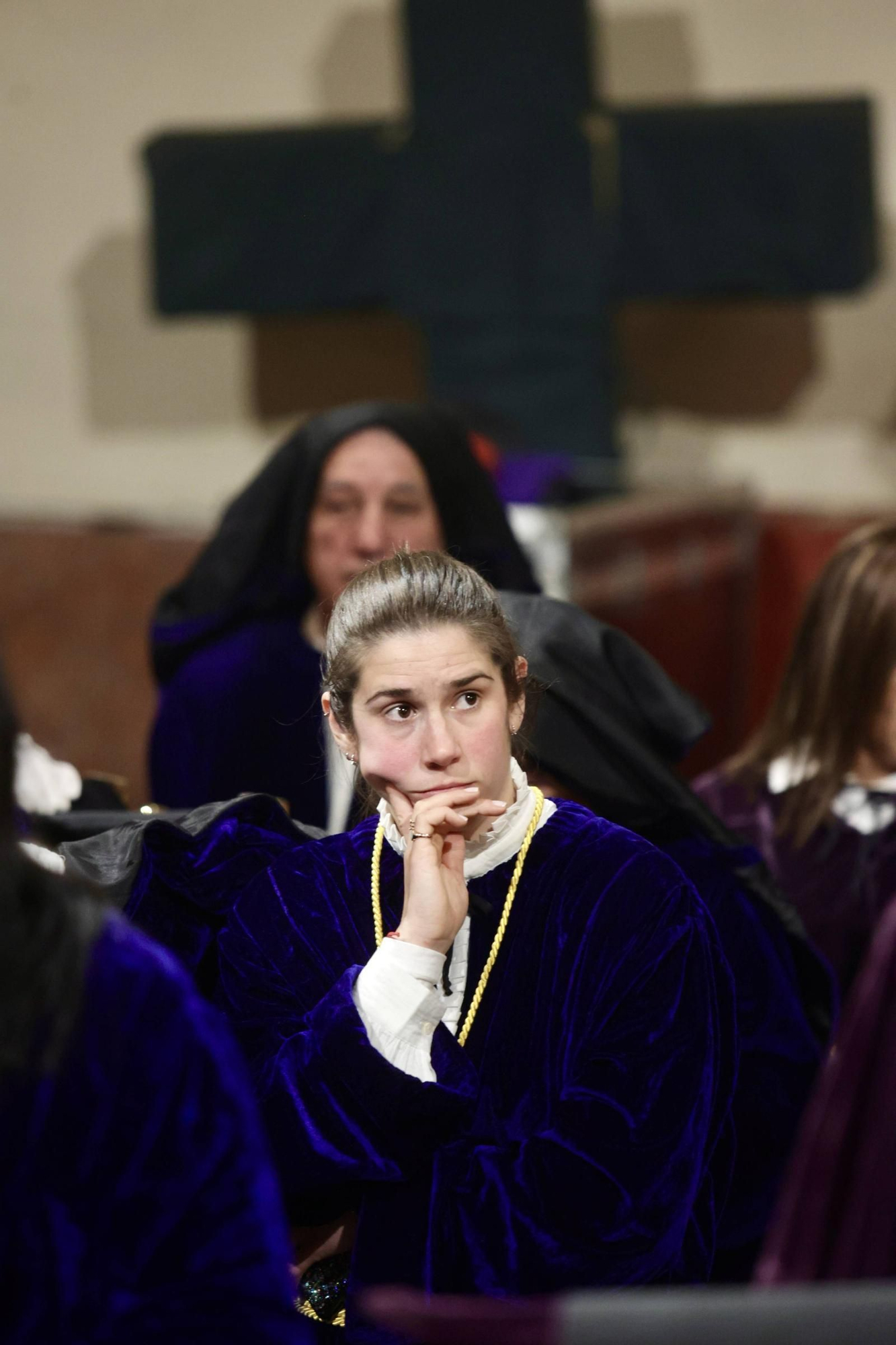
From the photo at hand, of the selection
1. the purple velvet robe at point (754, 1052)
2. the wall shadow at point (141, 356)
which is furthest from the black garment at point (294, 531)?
the wall shadow at point (141, 356)

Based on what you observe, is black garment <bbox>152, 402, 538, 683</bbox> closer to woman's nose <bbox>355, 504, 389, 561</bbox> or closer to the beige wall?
woman's nose <bbox>355, 504, 389, 561</bbox>

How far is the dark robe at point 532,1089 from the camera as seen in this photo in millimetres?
2016

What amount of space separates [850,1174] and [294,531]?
232 centimetres

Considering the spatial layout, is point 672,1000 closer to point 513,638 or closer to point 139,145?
point 513,638

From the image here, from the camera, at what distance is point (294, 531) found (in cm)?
368

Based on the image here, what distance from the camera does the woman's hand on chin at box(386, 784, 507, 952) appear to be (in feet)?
6.71

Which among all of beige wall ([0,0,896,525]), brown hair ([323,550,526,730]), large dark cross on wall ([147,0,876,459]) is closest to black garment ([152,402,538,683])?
brown hair ([323,550,526,730])

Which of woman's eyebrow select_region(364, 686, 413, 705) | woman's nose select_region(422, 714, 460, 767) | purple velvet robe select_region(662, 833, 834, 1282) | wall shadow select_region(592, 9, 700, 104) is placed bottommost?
purple velvet robe select_region(662, 833, 834, 1282)

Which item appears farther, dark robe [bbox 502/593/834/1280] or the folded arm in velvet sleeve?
dark robe [bbox 502/593/834/1280]

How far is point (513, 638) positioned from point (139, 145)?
18.5 feet

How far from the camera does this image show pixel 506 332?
6.35 m

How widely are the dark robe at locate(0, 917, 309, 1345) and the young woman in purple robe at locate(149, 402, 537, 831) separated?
191cm

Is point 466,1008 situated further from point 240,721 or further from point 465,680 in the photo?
point 240,721

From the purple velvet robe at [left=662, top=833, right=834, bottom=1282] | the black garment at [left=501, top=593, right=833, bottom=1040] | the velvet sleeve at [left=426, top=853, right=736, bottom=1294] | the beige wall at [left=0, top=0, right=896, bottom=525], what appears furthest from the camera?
the beige wall at [left=0, top=0, right=896, bottom=525]
